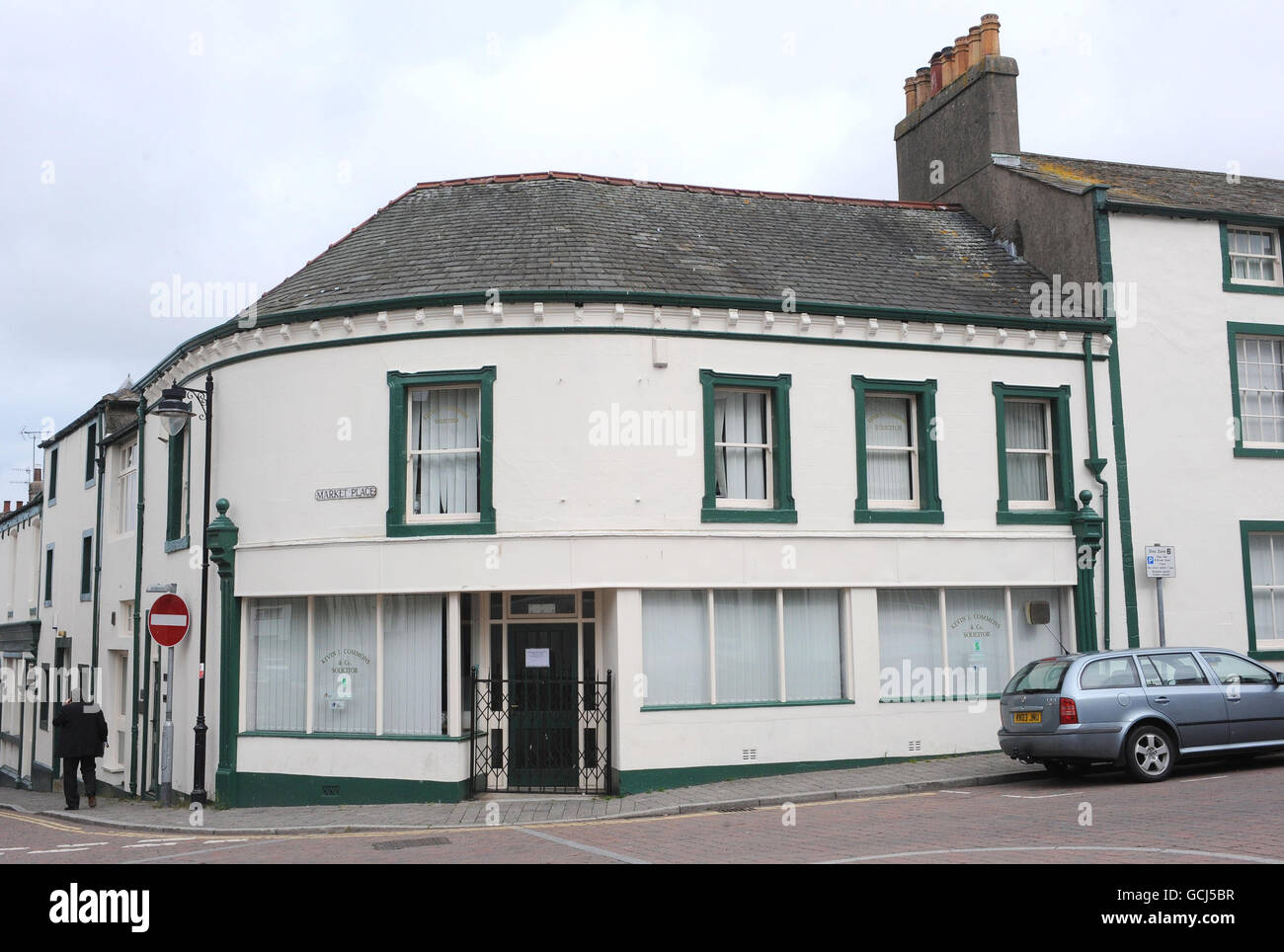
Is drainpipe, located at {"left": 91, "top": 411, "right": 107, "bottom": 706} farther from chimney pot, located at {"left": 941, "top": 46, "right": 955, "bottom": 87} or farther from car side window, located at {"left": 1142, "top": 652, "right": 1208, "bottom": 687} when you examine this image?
car side window, located at {"left": 1142, "top": 652, "right": 1208, "bottom": 687}

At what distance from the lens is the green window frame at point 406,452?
1592 centimetres

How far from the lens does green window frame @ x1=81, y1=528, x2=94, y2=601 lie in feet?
84.2

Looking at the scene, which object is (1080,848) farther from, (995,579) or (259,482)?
(259,482)

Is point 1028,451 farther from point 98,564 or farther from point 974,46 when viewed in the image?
point 98,564

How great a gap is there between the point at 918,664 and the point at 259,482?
964cm

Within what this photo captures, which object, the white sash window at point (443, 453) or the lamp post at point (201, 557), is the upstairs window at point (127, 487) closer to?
the lamp post at point (201, 557)

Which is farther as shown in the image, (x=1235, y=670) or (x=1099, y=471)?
(x=1099, y=471)

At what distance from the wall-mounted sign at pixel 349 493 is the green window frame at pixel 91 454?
11485mm

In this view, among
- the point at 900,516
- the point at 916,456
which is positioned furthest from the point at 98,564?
the point at 916,456

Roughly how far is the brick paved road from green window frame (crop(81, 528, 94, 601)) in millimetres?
11523

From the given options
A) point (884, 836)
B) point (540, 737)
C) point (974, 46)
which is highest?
point (974, 46)

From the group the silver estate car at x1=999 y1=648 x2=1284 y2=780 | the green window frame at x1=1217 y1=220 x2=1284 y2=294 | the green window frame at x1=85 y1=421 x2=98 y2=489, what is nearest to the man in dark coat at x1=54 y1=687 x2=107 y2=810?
the green window frame at x1=85 y1=421 x2=98 y2=489

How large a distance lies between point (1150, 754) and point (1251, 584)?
6617 mm

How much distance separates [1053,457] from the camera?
61.0 ft
